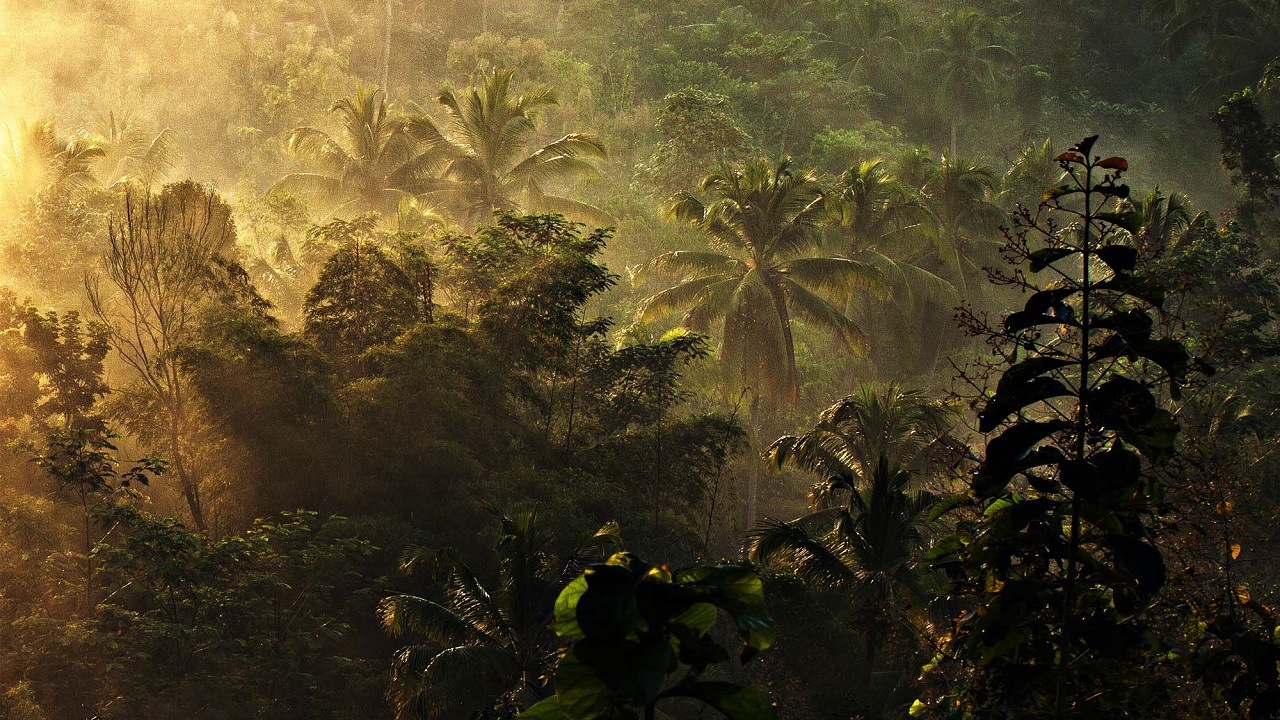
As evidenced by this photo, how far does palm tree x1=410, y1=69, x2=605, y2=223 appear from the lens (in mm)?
25859

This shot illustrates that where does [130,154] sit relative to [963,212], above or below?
above

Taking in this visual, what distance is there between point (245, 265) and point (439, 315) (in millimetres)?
9597

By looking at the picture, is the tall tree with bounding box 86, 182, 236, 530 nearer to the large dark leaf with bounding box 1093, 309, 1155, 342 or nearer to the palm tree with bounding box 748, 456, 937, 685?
the palm tree with bounding box 748, 456, 937, 685

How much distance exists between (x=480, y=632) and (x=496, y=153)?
55.5 ft

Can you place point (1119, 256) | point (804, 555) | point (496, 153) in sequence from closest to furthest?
point (1119, 256) < point (804, 555) < point (496, 153)

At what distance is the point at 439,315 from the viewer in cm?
1673

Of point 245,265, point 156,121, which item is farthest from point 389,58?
A: point 245,265

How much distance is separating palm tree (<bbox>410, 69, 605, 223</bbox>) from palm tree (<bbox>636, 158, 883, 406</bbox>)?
13.5ft

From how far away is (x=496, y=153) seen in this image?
85.9 ft

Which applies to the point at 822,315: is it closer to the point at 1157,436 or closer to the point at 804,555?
the point at 804,555

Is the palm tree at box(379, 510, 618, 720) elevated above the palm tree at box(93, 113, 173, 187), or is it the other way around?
the palm tree at box(93, 113, 173, 187)

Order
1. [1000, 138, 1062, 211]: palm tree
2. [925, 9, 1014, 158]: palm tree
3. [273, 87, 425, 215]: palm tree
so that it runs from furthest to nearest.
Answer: [925, 9, 1014, 158]: palm tree
[1000, 138, 1062, 211]: palm tree
[273, 87, 425, 215]: palm tree

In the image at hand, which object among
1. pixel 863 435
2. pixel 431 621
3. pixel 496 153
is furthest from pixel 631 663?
pixel 496 153

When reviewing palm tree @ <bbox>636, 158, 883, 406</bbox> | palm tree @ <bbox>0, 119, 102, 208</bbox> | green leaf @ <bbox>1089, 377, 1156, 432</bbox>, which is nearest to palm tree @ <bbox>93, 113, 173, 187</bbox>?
palm tree @ <bbox>0, 119, 102, 208</bbox>
